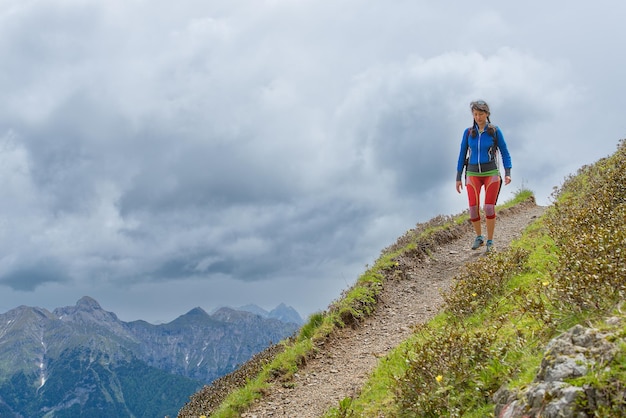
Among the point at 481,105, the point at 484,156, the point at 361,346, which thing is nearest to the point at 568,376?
the point at 361,346

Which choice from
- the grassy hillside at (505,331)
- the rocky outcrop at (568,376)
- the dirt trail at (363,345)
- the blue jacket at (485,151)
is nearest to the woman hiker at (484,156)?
the blue jacket at (485,151)

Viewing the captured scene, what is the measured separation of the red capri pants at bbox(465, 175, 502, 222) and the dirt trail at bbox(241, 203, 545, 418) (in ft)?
6.20

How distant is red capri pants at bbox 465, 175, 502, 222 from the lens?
45.9 feet

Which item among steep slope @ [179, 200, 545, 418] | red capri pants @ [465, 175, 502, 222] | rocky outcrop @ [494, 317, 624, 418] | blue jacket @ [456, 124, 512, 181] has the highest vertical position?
blue jacket @ [456, 124, 512, 181]

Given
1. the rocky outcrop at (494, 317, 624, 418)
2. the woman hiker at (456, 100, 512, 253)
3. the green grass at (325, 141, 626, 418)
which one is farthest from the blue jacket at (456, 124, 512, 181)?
the rocky outcrop at (494, 317, 624, 418)

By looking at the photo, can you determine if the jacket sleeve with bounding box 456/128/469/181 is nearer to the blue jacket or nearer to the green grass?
the blue jacket

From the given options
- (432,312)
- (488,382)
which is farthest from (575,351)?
(432,312)

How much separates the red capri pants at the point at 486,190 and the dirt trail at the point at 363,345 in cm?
189

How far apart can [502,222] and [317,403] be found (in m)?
14.4

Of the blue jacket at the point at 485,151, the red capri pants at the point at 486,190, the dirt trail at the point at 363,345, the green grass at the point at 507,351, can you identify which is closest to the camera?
the green grass at the point at 507,351

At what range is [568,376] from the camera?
4348 millimetres

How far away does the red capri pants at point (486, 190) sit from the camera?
14.0m

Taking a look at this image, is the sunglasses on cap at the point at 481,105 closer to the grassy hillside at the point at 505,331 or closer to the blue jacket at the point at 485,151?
the blue jacket at the point at 485,151

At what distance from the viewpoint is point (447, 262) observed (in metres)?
16.7
